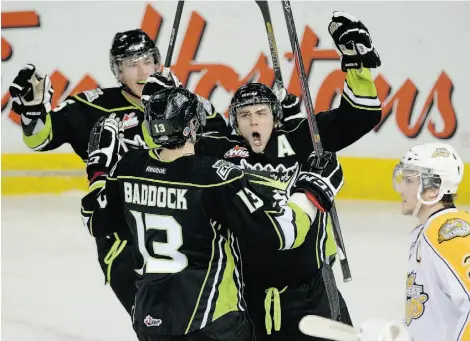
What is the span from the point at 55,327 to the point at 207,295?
195cm

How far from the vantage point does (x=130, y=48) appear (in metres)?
3.28

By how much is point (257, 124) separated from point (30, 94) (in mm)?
802

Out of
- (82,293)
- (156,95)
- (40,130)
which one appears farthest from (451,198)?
(82,293)

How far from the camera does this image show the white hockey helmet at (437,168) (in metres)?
2.31

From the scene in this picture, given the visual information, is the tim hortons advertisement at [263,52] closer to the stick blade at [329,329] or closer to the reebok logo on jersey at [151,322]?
the reebok logo on jersey at [151,322]

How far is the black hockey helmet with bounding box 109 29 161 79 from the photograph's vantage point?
327 cm

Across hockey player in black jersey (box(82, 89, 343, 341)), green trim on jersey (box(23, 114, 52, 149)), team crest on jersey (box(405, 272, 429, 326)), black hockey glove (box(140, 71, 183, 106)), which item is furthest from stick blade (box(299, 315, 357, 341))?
green trim on jersey (box(23, 114, 52, 149))

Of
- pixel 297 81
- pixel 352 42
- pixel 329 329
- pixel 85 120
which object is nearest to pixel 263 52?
pixel 297 81

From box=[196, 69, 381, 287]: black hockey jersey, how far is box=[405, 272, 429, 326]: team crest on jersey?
1.74 feet

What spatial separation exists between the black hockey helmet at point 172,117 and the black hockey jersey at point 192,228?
0.19 ft

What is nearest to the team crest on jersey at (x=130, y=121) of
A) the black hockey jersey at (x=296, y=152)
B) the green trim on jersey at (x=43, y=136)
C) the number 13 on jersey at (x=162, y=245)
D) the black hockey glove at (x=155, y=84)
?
the black hockey glove at (x=155, y=84)

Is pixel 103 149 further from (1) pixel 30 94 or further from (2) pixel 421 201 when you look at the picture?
(2) pixel 421 201

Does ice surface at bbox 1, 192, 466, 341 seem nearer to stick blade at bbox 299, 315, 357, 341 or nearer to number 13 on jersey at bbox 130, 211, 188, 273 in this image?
number 13 on jersey at bbox 130, 211, 188, 273

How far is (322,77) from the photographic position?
5.72 m
